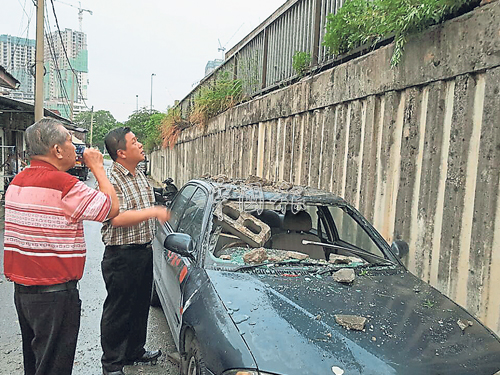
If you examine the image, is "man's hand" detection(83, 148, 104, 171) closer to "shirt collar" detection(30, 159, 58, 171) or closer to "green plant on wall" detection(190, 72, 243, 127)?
"shirt collar" detection(30, 159, 58, 171)

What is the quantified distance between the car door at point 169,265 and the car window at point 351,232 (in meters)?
1.43

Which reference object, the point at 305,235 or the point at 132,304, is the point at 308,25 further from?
the point at 132,304

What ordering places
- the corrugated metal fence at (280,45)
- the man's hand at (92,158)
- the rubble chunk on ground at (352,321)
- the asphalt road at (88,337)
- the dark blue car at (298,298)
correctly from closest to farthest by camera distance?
the dark blue car at (298,298) → the rubble chunk on ground at (352,321) → the man's hand at (92,158) → the asphalt road at (88,337) → the corrugated metal fence at (280,45)

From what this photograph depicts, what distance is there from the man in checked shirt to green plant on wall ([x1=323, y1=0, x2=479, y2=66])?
8.69 ft

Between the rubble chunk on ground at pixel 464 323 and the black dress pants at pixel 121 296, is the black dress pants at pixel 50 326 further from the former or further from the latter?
the rubble chunk on ground at pixel 464 323

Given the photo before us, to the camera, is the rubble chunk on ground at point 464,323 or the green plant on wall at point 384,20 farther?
the green plant on wall at point 384,20

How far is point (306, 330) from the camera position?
7.13ft

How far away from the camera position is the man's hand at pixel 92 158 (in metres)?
2.66

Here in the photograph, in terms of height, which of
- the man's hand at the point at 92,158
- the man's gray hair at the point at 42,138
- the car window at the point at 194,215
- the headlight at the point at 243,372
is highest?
the man's gray hair at the point at 42,138

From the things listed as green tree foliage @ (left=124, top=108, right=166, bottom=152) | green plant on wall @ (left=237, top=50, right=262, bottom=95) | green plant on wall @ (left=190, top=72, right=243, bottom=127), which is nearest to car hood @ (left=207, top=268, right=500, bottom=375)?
green plant on wall @ (left=237, top=50, right=262, bottom=95)

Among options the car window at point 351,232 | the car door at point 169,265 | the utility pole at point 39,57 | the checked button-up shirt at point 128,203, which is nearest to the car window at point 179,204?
the car door at point 169,265

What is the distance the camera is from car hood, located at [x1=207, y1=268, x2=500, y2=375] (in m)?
1.96

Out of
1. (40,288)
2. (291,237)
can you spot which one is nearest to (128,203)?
(40,288)

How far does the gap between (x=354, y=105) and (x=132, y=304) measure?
329 cm
